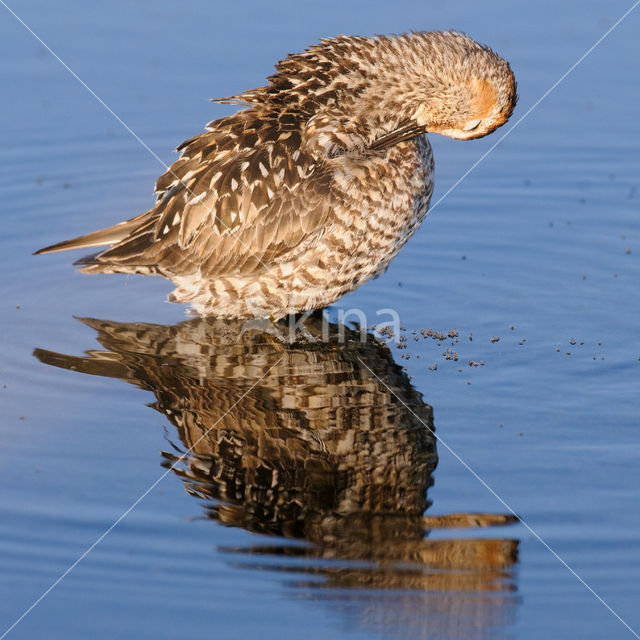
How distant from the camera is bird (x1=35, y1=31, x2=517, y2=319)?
6848 millimetres

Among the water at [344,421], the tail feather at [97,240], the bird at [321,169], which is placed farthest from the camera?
the tail feather at [97,240]

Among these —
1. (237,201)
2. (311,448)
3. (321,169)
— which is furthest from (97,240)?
(311,448)

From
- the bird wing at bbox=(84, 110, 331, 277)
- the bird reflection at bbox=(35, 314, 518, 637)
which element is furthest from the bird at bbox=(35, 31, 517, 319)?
the bird reflection at bbox=(35, 314, 518, 637)

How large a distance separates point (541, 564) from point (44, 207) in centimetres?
592

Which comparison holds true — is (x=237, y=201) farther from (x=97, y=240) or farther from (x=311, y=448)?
(x=311, y=448)

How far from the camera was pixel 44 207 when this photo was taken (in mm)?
9125

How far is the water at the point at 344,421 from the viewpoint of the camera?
15.2 ft

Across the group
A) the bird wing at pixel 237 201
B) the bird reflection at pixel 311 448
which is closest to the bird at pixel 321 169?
the bird wing at pixel 237 201

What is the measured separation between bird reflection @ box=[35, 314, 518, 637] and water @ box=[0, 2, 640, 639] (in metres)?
0.02

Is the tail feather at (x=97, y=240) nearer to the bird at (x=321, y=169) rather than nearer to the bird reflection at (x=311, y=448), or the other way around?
the bird at (x=321, y=169)

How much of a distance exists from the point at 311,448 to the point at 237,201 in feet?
6.55

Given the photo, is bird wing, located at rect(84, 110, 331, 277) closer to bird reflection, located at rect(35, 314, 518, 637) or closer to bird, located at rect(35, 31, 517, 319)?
bird, located at rect(35, 31, 517, 319)

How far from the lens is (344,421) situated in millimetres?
6086

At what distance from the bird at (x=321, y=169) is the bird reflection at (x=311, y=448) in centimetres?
48
